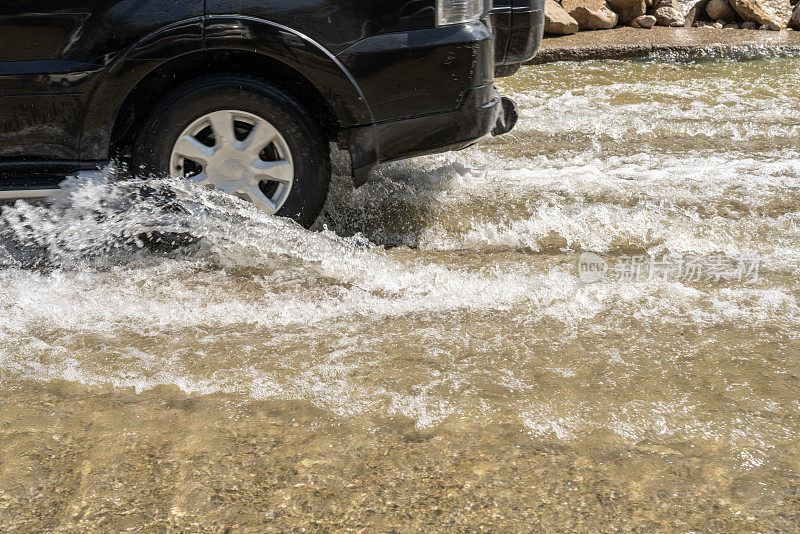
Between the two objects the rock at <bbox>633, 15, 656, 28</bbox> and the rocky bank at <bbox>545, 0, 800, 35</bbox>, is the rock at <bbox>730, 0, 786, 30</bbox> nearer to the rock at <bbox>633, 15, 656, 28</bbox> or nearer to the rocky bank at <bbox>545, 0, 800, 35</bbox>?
the rocky bank at <bbox>545, 0, 800, 35</bbox>

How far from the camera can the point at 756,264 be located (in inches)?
134

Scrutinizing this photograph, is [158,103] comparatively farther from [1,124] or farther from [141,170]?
[1,124]

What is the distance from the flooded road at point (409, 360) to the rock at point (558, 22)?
4594 millimetres

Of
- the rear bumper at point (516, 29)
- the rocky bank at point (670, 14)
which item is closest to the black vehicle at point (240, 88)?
the rear bumper at point (516, 29)

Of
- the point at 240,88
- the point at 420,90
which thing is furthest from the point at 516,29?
the point at 240,88

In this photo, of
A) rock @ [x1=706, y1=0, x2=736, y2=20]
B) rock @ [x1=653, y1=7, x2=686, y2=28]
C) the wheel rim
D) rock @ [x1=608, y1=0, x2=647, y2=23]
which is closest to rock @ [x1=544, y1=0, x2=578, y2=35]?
rock @ [x1=608, y1=0, x2=647, y2=23]

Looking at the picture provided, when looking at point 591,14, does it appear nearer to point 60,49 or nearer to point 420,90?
point 420,90

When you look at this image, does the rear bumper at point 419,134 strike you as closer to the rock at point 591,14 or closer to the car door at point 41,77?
the car door at point 41,77

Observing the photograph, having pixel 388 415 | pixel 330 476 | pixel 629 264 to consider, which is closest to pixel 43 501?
pixel 330 476

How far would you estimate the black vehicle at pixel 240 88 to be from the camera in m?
3.11

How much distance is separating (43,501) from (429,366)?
127 cm

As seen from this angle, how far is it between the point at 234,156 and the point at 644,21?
24.5 feet

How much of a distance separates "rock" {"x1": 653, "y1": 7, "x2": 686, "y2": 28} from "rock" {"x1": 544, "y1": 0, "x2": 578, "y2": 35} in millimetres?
1448

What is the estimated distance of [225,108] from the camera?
328 centimetres
